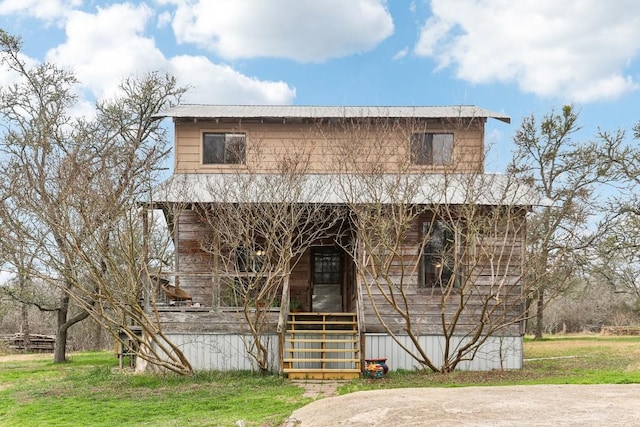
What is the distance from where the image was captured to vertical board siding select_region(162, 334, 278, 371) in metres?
13.6

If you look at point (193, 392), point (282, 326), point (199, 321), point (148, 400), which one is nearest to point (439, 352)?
point (282, 326)

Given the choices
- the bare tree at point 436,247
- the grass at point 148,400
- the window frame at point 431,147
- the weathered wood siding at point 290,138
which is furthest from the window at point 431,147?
the grass at point 148,400

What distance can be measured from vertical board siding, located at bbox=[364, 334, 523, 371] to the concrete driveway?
4496 mm

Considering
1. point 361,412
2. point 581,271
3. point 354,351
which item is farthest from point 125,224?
point 581,271

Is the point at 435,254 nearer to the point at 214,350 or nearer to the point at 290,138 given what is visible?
the point at 290,138

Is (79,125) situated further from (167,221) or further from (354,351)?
(354,351)

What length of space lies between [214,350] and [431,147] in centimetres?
770

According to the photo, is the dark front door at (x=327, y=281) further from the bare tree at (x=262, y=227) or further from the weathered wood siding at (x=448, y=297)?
the bare tree at (x=262, y=227)

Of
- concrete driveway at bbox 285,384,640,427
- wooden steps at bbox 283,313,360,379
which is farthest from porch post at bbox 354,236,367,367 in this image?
concrete driveway at bbox 285,384,640,427

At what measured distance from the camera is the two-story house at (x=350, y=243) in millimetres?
12609

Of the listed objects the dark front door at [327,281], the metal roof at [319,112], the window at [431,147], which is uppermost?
the metal roof at [319,112]

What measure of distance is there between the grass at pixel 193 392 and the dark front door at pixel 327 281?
4110 millimetres

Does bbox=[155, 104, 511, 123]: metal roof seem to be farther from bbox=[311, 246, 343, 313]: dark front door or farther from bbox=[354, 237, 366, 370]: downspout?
bbox=[354, 237, 366, 370]: downspout

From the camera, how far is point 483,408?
7.66 meters
